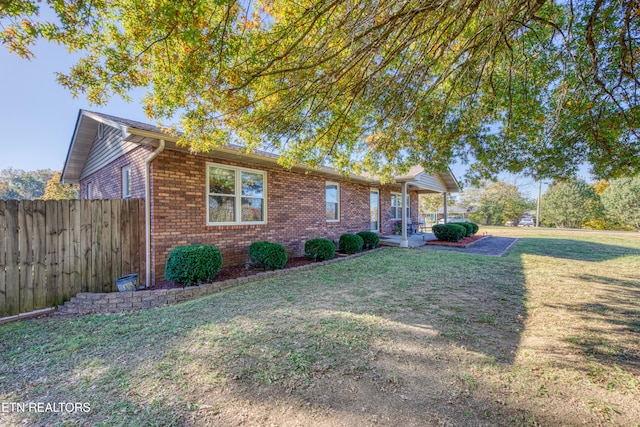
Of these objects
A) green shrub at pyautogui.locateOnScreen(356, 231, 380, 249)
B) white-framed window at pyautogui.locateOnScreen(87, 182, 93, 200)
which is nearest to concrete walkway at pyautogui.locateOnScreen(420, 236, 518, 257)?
green shrub at pyautogui.locateOnScreen(356, 231, 380, 249)

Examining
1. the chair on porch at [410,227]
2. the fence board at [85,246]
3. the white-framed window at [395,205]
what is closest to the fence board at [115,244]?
the fence board at [85,246]

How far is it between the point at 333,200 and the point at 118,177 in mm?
7332

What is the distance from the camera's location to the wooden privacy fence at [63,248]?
14.8 ft

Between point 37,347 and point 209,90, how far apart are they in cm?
401

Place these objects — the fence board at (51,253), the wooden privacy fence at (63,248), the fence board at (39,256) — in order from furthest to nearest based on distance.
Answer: the fence board at (51,253)
the fence board at (39,256)
the wooden privacy fence at (63,248)

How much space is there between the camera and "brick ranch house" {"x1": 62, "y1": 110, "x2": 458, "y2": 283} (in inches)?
231

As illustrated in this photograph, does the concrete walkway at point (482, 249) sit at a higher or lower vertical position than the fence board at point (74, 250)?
lower

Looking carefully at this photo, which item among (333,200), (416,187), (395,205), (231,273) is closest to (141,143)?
(231,273)

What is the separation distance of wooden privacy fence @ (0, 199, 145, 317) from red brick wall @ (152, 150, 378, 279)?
509 millimetres

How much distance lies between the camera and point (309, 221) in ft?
31.6

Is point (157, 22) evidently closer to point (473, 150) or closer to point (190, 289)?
point (190, 289)

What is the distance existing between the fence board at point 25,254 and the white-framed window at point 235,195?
311 cm

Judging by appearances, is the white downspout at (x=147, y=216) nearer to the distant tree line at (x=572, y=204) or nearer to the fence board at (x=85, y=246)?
the fence board at (x=85, y=246)

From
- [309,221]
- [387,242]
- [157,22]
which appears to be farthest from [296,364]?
[387,242]
